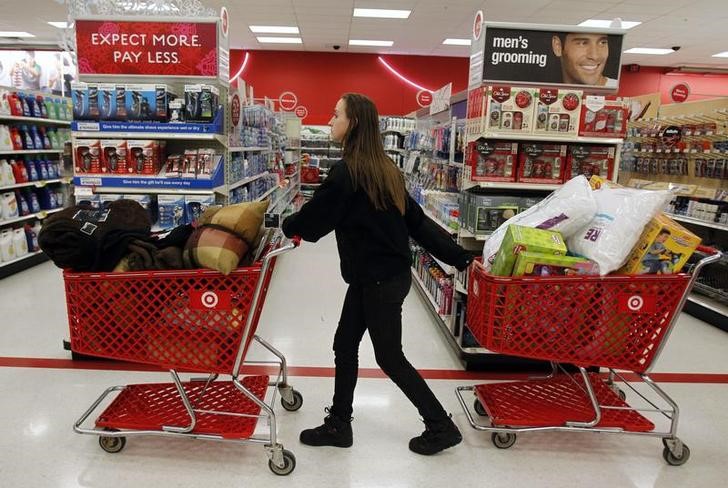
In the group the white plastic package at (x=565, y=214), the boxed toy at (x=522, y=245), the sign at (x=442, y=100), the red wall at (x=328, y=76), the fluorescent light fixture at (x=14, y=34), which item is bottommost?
the boxed toy at (x=522, y=245)

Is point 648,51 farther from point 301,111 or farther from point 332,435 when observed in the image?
point 332,435

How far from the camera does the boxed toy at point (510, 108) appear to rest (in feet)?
10.7

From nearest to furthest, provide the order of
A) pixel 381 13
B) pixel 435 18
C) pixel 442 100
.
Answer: pixel 442 100 → pixel 381 13 → pixel 435 18

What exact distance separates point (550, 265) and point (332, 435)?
4.34ft

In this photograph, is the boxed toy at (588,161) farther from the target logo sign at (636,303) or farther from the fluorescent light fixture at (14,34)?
the fluorescent light fixture at (14,34)

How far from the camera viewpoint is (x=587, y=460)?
2.56 metres

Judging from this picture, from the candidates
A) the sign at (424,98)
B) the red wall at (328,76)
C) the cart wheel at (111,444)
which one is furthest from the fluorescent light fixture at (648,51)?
the cart wheel at (111,444)

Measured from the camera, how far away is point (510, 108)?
3.28 meters

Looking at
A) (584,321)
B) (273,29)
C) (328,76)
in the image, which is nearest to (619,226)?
(584,321)

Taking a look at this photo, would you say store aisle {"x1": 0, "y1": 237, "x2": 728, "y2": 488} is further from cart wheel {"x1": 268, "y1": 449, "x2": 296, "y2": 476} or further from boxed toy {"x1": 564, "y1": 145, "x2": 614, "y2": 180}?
boxed toy {"x1": 564, "y1": 145, "x2": 614, "y2": 180}

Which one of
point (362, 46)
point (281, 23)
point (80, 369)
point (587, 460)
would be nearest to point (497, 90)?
point (587, 460)

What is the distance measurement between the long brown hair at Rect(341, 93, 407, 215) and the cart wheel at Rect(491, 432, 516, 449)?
4.20 ft

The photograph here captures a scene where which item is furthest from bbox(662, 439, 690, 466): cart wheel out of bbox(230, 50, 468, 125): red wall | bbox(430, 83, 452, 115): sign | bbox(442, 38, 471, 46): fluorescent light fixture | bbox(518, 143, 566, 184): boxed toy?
bbox(230, 50, 468, 125): red wall

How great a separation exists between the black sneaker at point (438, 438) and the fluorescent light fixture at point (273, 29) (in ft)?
34.6
